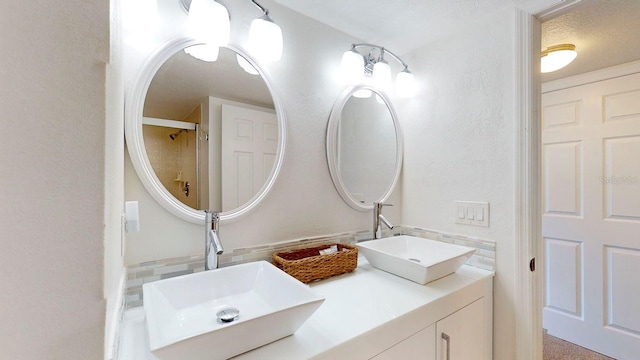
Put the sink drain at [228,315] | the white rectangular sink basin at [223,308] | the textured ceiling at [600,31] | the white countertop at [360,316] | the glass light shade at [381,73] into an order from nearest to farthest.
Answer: the white rectangular sink basin at [223,308] → the white countertop at [360,316] → the sink drain at [228,315] → the textured ceiling at [600,31] → the glass light shade at [381,73]

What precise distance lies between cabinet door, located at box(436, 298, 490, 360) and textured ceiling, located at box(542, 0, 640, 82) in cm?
138

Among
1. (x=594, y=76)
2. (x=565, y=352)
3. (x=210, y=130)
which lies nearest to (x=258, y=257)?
(x=210, y=130)

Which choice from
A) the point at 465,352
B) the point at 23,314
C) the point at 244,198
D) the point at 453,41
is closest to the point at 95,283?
the point at 23,314

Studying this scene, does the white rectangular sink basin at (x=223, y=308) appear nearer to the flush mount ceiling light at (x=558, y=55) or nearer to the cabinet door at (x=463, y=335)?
the cabinet door at (x=463, y=335)

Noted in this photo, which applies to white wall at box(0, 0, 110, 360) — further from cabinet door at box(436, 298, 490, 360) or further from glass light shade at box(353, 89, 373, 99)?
glass light shade at box(353, 89, 373, 99)

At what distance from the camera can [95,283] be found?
0.33m

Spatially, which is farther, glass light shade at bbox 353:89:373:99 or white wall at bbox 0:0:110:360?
glass light shade at bbox 353:89:373:99

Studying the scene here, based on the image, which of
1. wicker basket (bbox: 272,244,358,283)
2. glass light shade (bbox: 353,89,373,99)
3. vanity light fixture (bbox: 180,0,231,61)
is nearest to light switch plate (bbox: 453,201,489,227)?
wicker basket (bbox: 272,244,358,283)

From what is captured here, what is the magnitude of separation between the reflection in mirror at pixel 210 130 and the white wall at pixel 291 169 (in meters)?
0.08

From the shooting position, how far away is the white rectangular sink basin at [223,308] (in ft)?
2.01

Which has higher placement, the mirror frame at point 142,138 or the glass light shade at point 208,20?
the glass light shade at point 208,20

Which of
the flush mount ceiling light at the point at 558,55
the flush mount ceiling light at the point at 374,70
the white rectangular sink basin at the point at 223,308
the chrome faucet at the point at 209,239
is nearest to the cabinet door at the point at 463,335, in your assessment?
the white rectangular sink basin at the point at 223,308

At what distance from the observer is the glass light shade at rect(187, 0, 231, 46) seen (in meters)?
0.98


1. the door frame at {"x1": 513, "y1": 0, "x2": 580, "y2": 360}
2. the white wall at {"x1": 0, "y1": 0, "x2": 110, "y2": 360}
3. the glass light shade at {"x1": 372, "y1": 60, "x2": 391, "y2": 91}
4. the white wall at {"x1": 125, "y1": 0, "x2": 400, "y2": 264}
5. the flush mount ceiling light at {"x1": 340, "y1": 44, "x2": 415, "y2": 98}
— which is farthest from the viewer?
the glass light shade at {"x1": 372, "y1": 60, "x2": 391, "y2": 91}
